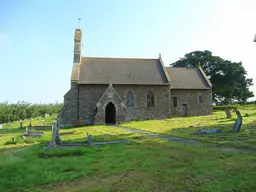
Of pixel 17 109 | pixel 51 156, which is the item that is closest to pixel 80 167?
pixel 51 156

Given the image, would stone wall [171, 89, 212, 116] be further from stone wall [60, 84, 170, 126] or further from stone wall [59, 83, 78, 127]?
stone wall [59, 83, 78, 127]

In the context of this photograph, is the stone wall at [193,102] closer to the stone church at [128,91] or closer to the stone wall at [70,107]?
the stone church at [128,91]

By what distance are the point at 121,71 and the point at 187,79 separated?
11475 millimetres

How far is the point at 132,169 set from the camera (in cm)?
816

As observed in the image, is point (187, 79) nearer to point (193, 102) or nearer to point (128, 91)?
point (193, 102)

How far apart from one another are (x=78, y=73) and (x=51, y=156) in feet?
74.3

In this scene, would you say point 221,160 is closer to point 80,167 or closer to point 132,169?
point 132,169

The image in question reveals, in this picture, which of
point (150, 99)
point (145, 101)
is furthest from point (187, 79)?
point (145, 101)

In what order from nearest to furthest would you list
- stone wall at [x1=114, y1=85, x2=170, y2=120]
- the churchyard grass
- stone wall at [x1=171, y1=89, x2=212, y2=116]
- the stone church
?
1. the churchyard grass
2. the stone church
3. stone wall at [x1=114, y1=85, x2=170, y2=120]
4. stone wall at [x1=171, y1=89, x2=212, y2=116]

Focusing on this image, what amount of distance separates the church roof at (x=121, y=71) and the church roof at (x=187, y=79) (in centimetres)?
256

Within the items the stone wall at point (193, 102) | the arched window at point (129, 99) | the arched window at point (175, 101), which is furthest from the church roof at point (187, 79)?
the arched window at point (129, 99)

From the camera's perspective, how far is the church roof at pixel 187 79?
122 ft

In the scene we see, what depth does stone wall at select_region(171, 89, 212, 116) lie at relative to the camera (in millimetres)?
36916

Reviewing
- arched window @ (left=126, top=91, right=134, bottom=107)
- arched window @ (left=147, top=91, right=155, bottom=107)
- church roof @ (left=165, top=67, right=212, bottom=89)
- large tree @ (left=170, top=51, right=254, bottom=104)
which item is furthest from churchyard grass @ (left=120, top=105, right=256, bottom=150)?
large tree @ (left=170, top=51, right=254, bottom=104)
